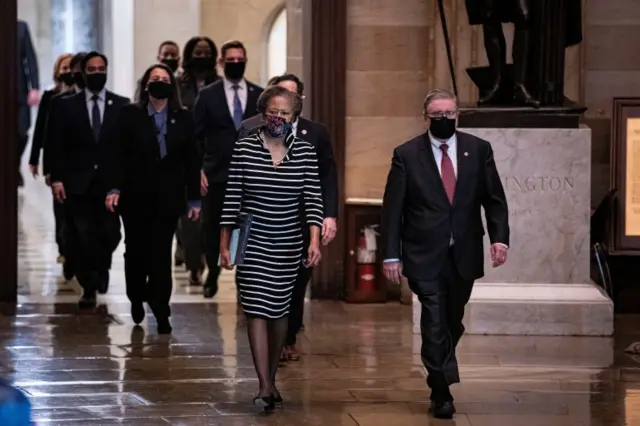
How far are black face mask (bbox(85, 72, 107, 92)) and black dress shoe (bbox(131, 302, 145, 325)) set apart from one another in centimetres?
197

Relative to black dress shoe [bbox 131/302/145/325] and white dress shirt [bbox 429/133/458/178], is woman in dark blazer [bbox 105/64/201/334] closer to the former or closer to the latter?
black dress shoe [bbox 131/302/145/325]

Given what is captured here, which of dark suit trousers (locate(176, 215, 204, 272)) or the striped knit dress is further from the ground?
the striped knit dress

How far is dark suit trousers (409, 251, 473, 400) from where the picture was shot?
25.1ft

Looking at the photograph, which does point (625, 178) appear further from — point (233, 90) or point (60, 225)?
point (60, 225)

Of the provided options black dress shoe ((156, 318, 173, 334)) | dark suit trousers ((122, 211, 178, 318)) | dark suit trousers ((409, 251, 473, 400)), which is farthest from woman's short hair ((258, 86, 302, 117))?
black dress shoe ((156, 318, 173, 334))

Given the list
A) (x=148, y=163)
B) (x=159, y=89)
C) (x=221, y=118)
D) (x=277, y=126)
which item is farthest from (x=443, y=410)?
(x=221, y=118)

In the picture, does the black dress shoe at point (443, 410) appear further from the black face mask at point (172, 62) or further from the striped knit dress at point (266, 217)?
the black face mask at point (172, 62)

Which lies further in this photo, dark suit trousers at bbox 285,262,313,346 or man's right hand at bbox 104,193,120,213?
man's right hand at bbox 104,193,120,213

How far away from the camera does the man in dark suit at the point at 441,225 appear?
7.69 metres

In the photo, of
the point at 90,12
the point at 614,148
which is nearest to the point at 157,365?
the point at 614,148

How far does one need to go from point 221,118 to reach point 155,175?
116cm

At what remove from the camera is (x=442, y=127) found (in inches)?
306

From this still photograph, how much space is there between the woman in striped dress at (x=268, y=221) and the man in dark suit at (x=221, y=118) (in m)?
3.30

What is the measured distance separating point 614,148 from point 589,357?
221 centimetres
